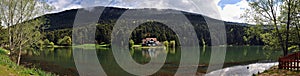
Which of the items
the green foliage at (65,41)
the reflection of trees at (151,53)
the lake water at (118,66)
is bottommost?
the reflection of trees at (151,53)

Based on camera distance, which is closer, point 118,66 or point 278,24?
point 278,24

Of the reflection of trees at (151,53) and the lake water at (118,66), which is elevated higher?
the lake water at (118,66)

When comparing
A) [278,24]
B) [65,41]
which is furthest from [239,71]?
[65,41]

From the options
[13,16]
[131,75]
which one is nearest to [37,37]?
[13,16]

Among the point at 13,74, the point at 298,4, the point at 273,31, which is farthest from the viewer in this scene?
the point at 273,31

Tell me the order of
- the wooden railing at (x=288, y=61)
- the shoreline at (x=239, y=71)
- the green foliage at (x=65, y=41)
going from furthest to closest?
1. the green foliage at (x=65, y=41)
2. the shoreline at (x=239, y=71)
3. the wooden railing at (x=288, y=61)

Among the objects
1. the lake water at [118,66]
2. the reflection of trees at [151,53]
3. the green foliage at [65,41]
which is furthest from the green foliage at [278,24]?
the green foliage at [65,41]

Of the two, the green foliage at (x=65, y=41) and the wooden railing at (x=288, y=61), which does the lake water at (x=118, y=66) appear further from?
the green foliage at (x=65, y=41)

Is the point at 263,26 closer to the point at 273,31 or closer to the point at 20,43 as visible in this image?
the point at 273,31

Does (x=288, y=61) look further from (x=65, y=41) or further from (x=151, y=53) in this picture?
(x=65, y=41)

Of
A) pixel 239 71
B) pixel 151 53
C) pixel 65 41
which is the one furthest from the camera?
pixel 65 41

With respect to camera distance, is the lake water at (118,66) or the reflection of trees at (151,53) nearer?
the lake water at (118,66)
